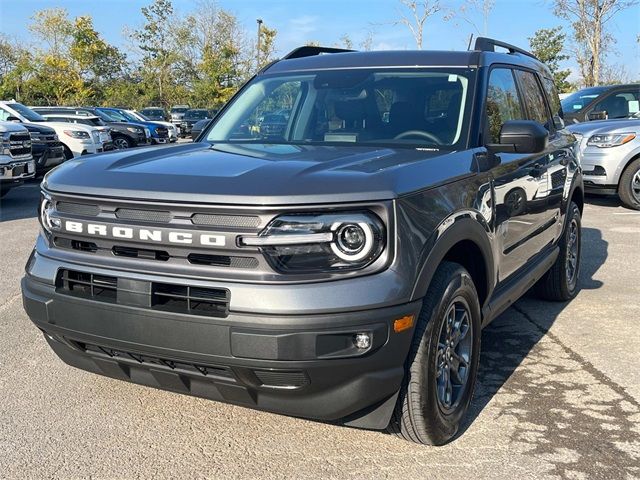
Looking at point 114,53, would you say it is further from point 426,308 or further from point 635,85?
point 426,308

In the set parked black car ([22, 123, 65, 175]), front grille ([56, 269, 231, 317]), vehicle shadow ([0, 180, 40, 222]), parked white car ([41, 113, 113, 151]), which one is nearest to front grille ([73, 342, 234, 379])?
front grille ([56, 269, 231, 317])

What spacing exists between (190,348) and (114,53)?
4530 centimetres

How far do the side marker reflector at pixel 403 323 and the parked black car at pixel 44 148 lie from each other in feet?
37.5

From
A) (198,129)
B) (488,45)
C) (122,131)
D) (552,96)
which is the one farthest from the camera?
(122,131)

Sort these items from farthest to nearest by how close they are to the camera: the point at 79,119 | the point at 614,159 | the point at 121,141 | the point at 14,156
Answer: the point at 121,141 < the point at 79,119 < the point at 14,156 < the point at 614,159

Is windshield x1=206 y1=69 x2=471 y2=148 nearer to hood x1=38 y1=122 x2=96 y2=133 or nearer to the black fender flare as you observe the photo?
the black fender flare

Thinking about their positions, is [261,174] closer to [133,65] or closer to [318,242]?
[318,242]

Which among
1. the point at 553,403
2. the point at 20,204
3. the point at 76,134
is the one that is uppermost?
the point at 76,134

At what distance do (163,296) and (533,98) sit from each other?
11.3 ft

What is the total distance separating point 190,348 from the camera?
2527mm

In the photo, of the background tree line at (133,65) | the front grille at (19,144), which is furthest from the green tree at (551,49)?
the front grille at (19,144)

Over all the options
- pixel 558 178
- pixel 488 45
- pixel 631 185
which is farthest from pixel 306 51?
pixel 631 185

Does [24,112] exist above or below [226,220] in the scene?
above

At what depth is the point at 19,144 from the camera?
35.0 ft
